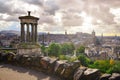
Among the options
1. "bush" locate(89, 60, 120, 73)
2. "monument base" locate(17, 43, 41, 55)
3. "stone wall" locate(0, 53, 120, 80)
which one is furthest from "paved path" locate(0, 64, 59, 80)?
"monument base" locate(17, 43, 41, 55)

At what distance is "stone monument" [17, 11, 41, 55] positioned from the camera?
67.0 feet

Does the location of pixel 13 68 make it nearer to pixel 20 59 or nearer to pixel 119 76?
pixel 20 59

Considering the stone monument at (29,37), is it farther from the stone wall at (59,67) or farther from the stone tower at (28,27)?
the stone wall at (59,67)

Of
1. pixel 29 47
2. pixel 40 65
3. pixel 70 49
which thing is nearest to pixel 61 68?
pixel 40 65

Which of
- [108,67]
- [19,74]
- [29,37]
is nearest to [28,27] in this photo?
[29,37]

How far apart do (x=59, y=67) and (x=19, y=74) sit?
3.92ft

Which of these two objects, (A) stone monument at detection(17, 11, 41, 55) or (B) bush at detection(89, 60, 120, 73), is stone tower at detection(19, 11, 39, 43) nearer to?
(A) stone monument at detection(17, 11, 41, 55)

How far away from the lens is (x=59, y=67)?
18.5ft

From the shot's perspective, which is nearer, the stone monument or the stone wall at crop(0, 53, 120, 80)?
the stone wall at crop(0, 53, 120, 80)

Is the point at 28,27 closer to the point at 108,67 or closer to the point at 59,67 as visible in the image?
the point at 108,67

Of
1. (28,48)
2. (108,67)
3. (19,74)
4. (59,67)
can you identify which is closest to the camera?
(59,67)

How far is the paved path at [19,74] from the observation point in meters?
5.75

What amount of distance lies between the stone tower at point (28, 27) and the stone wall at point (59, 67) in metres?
13.1

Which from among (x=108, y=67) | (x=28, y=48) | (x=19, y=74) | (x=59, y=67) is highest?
(x=59, y=67)
